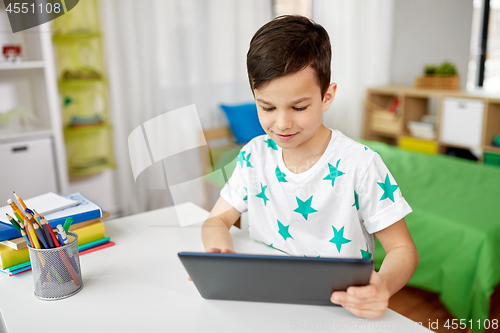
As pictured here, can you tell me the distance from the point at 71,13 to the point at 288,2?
5.11 ft

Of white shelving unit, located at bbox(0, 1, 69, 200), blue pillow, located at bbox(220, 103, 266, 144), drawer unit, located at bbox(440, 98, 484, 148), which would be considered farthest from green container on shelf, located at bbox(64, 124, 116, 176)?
drawer unit, located at bbox(440, 98, 484, 148)

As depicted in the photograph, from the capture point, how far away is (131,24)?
98.4 inches

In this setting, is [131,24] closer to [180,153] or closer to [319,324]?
Result: [180,153]

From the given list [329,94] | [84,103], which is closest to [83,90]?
[84,103]

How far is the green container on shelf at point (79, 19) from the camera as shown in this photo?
2312 mm

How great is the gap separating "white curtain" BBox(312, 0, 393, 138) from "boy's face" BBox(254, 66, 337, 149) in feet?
8.31

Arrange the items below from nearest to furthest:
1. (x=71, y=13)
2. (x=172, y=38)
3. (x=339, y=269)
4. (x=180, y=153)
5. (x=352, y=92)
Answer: (x=339, y=269)
(x=180, y=153)
(x=71, y=13)
(x=172, y=38)
(x=352, y=92)

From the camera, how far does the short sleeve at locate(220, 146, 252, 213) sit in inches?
39.4

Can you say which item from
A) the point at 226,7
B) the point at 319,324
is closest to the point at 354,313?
the point at 319,324

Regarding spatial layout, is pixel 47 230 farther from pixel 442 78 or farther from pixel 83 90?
pixel 442 78

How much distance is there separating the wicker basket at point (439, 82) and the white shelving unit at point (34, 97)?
2591mm

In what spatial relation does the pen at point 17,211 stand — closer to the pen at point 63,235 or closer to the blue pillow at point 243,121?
the pen at point 63,235

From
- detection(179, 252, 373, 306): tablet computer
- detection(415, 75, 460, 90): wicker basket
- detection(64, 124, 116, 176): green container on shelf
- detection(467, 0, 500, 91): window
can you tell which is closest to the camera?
detection(179, 252, 373, 306): tablet computer

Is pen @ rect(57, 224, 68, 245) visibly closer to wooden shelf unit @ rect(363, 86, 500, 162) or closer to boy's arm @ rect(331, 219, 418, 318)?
boy's arm @ rect(331, 219, 418, 318)
